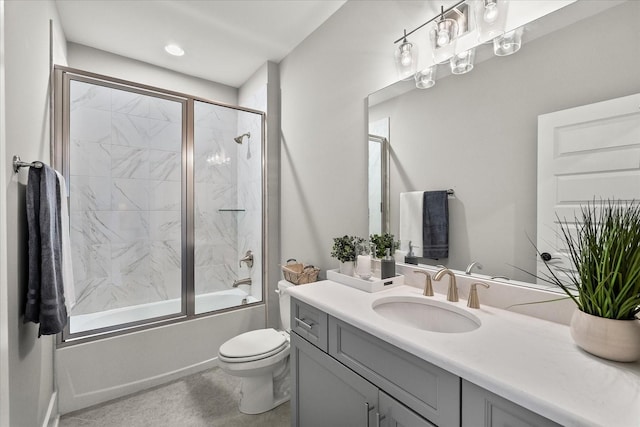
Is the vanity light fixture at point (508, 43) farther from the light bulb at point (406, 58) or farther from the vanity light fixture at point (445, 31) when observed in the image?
the light bulb at point (406, 58)

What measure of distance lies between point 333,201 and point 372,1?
1.25 metres

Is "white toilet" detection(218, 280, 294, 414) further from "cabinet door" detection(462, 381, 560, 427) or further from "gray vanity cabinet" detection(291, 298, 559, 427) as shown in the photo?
"cabinet door" detection(462, 381, 560, 427)

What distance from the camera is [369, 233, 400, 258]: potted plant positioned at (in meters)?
1.59

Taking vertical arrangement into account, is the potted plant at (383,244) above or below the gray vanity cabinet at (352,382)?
above

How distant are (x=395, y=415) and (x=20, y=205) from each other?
1779 mm

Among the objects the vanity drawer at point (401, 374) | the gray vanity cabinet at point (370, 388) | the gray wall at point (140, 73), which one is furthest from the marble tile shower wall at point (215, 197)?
the vanity drawer at point (401, 374)

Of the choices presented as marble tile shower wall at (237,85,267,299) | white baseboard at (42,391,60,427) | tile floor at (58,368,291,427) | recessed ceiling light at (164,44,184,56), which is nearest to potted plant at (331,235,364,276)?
tile floor at (58,368,291,427)

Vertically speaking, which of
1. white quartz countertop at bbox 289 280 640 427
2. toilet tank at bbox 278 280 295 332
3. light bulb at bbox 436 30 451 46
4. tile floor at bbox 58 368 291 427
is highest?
light bulb at bbox 436 30 451 46

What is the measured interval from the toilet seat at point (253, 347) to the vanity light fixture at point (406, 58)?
174 cm

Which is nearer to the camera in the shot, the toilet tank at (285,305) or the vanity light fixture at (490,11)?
the vanity light fixture at (490,11)

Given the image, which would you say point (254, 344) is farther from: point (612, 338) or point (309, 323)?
point (612, 338)

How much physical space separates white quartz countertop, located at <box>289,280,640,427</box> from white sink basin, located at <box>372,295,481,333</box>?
0.08 metres

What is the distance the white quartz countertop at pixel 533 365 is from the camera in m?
0.61

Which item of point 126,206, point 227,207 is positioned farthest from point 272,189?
point 126,206
